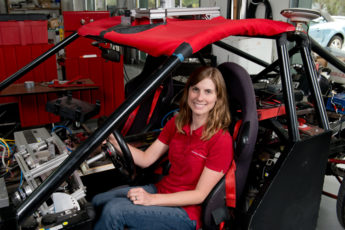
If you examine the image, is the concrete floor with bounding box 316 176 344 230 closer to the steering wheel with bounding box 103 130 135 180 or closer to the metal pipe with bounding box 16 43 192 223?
the steering wheel with bounding box 103 130 135 180

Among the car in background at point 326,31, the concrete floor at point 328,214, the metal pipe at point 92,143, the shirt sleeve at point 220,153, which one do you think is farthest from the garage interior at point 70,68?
the metal pipe at point 92,143

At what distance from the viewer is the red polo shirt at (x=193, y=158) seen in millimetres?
1620

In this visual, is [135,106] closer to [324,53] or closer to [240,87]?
[240,87]

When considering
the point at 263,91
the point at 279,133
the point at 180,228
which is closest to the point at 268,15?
the point at 263,91

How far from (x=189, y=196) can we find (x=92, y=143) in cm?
69

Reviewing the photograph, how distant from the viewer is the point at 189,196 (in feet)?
5.26

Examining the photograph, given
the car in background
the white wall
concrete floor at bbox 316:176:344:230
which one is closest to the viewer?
concrete floor at bbox 316:176:344:230

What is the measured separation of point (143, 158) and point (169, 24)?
795 mm

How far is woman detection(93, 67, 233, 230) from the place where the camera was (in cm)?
160

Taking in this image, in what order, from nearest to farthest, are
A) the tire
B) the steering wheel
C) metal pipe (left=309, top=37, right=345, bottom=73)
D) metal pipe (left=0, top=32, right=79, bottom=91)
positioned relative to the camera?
the steering wheel < metal pipe (left=309, top=37, right=345, bottom=73) < the tire < metal pipe (left=0, top=32, right=79, bottom=91)

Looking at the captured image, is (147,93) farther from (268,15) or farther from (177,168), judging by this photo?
(268,15)

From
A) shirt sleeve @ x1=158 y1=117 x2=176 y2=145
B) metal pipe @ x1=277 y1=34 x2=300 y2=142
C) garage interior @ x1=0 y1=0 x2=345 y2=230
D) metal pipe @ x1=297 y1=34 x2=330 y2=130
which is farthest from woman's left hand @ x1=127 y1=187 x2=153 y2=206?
garage interior @ x1=0 y1=0 x2=345 y2=230

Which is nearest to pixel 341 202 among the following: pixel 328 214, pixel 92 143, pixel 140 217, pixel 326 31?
pixel 328 214

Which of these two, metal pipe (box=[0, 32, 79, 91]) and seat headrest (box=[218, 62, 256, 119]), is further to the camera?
metal pipe (box=[0, 32, 79, 91])
